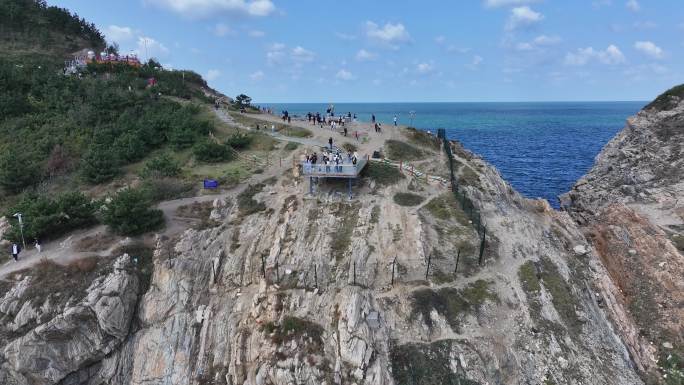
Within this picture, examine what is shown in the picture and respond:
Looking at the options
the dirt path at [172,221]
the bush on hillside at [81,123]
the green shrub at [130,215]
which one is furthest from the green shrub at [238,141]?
the green shrub at [130,215]

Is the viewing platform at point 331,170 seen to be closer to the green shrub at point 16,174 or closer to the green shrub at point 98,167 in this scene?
the green shrub at point 98,167

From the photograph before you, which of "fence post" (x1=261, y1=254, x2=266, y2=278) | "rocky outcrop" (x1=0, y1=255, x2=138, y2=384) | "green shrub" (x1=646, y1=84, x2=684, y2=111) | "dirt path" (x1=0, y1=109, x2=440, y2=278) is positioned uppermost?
"green shrub" (x1=646, y1=84, x2=684, y2=111)

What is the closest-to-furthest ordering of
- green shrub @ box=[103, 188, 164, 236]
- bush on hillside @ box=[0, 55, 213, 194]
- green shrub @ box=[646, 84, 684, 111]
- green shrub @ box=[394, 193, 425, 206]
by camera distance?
green shrub @ box=[103, 188, 164, 236] < green shrub @ box=[394, 193, 425, 206] < bush on hillside @ box=[0, 55, 213, 194] < green shrub @ box=[646, 84, 684, 111]

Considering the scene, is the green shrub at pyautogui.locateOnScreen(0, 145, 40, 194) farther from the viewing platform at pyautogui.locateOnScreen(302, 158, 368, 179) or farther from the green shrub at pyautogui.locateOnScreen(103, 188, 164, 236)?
the viewing platform at pyautogui.locateOnScreen(302, 158, 368, 179)

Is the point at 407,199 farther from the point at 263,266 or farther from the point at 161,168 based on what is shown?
the point at 161,168

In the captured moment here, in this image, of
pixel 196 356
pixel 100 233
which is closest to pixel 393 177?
pixel 196 356

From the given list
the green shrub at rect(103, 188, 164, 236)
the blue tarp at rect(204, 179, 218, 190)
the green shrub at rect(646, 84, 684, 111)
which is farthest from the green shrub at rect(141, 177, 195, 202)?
the green shrub at rect(646, 84, 684, 111)

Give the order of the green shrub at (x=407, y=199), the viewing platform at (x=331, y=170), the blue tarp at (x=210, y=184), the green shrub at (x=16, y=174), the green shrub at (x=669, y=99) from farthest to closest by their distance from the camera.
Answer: the green shrub at (x=669, y=99)
the green shrub at (x=16, y=174)
the blue tarp at (x=210, y=184)
the green shrub at (x=407, y=199)
the viewing platform at (x=331, y=170)
